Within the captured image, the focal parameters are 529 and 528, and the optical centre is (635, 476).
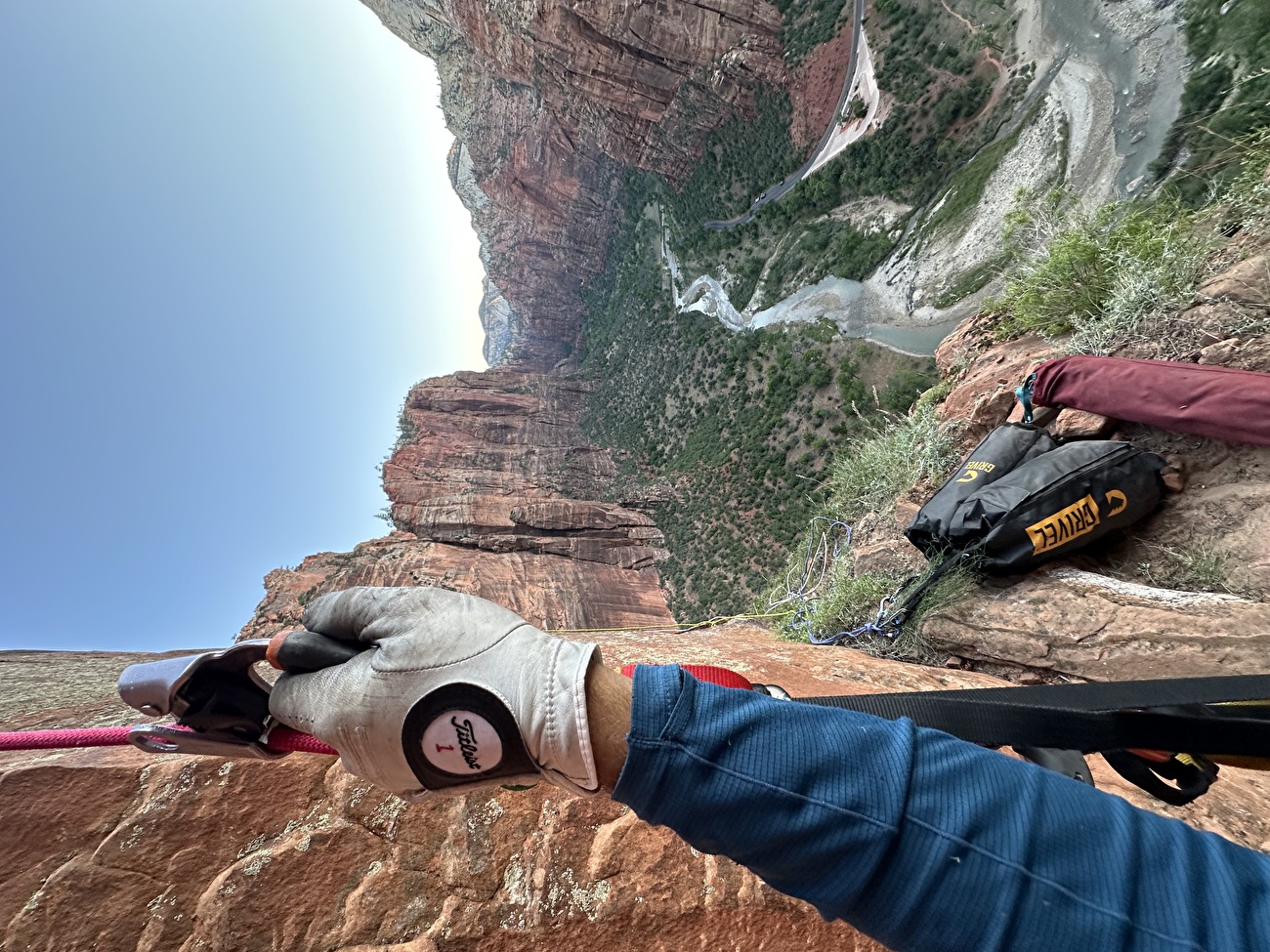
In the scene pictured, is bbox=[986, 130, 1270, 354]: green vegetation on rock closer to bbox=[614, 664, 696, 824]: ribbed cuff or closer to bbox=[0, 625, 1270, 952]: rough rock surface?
bbox=[0, 625, 1270, 952]: rough rock surface

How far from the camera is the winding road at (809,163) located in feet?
73.9

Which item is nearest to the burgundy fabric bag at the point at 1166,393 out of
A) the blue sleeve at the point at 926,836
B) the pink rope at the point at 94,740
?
the blue sleeve at the point at 926,836

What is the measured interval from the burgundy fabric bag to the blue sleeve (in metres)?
3.57

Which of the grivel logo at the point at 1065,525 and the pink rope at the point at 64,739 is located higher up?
the pink rope at the point at 64,739

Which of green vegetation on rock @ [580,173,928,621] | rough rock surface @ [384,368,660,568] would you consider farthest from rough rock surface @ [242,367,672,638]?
green vegetation on rock @ [580,173,928,621]

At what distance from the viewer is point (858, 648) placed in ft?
14.4

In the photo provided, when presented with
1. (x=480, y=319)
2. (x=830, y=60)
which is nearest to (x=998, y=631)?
(x=830, y=60)

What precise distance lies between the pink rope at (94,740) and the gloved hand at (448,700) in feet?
0.28

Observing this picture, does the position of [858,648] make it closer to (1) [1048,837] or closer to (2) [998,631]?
(2) [998,631]

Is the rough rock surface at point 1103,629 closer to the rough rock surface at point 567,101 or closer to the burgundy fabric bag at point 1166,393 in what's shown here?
the burgundy fabric bag at point 1166,393

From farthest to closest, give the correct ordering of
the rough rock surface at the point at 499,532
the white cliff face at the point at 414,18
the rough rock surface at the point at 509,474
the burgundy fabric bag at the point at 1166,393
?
the white cliff face at the point at 414,18
the rough rock surface at the point at 509,474
the rough rock surface at the point at 499,532
the burgundy fabric bag at the point at 1166,393

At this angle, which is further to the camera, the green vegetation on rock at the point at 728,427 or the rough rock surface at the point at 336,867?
the green vegetation on rock at the point at 728,427

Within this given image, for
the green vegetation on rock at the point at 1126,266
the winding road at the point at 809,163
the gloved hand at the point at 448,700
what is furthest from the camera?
the winding road at the point at 809,163

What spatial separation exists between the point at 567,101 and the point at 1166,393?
123 ft
